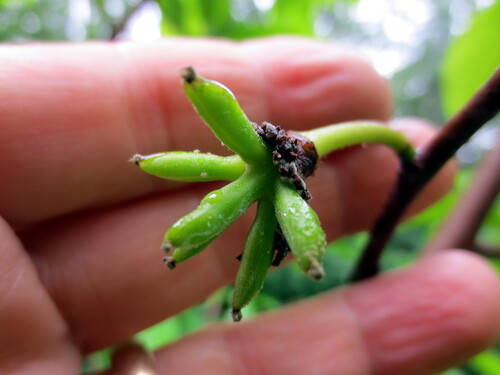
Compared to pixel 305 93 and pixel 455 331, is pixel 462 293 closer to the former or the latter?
pixel 455 331

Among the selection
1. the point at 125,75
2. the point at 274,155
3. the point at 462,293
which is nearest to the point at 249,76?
the point at 125,75

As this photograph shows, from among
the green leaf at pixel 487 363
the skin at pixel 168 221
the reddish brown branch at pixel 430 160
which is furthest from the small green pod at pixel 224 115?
the green leaf at pixel 487 363

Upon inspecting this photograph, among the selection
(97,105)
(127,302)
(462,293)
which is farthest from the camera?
(462,293)

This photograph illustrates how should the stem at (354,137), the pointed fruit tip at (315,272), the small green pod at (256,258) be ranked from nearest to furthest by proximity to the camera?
the pointed fruit tip at (315,272) < the small green pod at (256,258) < the stem at (354,137)

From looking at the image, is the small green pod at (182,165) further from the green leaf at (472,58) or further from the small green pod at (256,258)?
the green leaf at (472,58)

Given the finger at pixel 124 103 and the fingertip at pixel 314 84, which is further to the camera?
the fingertip at pixel 314 84

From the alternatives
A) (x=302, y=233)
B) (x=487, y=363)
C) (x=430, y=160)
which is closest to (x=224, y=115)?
(x=302, y=233)

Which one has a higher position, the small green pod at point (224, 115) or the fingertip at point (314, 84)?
the small green pod at point (224, 115)
